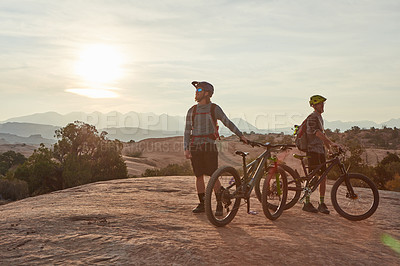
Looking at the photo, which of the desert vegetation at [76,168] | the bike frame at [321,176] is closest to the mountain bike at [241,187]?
the bike frame at [321,176]

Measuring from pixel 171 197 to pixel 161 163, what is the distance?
35720 millimetres

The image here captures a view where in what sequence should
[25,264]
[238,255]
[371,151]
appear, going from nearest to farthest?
[25,264] → [238,255] → [371,151]

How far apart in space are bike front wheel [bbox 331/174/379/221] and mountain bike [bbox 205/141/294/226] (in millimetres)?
1052

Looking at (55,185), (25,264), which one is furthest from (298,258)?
(55,185)

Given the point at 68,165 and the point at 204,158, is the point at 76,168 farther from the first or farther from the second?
the point at 204,158

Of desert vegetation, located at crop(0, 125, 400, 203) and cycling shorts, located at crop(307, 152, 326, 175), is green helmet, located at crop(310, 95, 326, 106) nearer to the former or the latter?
cycling shorts, located at crop(307, 152, 326, 175)

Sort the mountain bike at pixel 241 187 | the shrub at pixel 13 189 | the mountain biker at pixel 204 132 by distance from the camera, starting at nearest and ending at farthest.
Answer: the mountain bike at pixel 241 187
the mountain biker at pixel 204 132
the shrub at pixel 13 189

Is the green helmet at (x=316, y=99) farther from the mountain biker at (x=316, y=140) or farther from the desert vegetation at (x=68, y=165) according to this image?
the desert vegetation at (x=68, y=165)

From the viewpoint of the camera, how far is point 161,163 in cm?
4328

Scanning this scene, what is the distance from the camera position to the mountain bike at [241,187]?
5125 millimetres

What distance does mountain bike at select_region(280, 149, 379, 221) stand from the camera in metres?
6.28

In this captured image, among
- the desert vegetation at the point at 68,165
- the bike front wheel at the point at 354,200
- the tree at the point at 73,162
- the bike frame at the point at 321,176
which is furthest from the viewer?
the tree at the point at 73,162

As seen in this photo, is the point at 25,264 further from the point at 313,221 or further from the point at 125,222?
the point at 313,221

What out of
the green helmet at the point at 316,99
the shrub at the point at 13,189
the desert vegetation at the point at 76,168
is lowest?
the shrub at the point at 13,189
